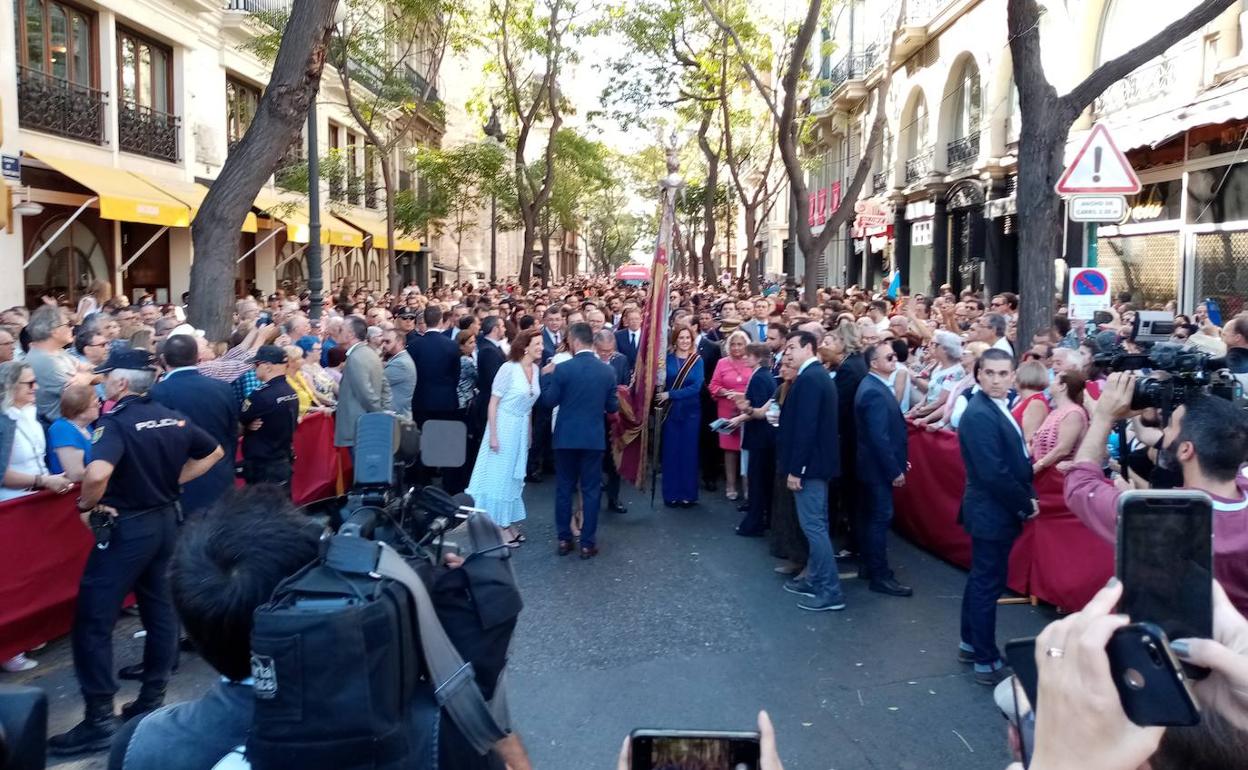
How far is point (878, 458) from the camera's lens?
7543 mm

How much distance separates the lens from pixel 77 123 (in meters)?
18.0

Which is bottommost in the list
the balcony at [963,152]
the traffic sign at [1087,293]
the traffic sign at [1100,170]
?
the traffic sign at [1087,293]

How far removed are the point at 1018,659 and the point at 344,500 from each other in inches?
70.1

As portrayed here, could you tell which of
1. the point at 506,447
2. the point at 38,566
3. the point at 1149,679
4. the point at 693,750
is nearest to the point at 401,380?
the point at 506,447

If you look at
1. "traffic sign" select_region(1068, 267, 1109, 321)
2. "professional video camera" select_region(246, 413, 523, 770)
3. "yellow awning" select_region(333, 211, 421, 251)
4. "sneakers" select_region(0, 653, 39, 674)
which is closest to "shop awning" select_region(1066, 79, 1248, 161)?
"traffic sign" select_region(1068, 267, 1109, 321)

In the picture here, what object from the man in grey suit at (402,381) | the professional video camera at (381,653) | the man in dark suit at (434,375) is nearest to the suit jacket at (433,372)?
the man in dark suit at (434,375)

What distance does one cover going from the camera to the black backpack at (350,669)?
6.50ft

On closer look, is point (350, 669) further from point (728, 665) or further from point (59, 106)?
point (59, 106)

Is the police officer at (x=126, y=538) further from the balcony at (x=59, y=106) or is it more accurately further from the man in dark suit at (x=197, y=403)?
the balcony at (x=59, y=106)

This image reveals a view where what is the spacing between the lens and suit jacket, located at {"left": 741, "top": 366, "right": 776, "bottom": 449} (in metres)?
9.41

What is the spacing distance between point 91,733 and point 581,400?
4362 millimetres

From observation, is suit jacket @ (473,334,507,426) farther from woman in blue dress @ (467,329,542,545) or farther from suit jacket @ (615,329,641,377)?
woman in blue dress @ (467,329,542,545)

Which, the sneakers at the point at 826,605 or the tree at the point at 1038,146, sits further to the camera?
the tree at the point at 1038,146

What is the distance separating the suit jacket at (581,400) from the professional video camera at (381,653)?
5925 millimetres
